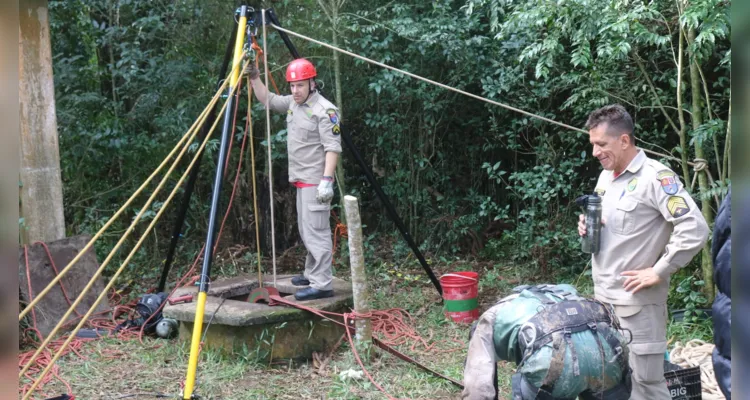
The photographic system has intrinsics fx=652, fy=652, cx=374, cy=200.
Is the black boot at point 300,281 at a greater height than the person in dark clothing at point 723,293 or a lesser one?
lesser

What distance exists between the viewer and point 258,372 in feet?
15.5

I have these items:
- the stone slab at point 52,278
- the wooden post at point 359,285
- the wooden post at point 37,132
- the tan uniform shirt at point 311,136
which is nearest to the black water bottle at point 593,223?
the wooden post at point 359,285

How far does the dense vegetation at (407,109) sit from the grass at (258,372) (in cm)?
207

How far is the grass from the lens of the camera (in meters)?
4.38

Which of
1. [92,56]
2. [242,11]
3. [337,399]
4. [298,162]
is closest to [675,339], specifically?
[337,399]

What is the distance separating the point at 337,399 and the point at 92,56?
5.74 meters

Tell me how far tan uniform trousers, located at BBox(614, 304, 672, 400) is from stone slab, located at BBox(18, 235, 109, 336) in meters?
4.55

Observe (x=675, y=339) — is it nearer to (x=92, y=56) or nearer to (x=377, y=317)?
(x=377, y=317)

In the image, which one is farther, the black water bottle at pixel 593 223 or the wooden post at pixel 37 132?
the wooden post at pixel 37 132

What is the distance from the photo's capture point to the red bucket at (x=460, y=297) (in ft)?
19.1

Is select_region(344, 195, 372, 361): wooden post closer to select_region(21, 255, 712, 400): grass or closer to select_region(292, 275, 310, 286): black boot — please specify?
select_region(21, 255, 712, 400): grass

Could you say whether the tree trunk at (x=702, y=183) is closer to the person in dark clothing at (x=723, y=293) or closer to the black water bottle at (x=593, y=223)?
the black water bottle at (x=593, y=223)

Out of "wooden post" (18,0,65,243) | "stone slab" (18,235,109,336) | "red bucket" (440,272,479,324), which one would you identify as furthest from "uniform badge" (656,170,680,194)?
"wooden post" (18,0,65,243)

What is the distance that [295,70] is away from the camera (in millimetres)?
5105
